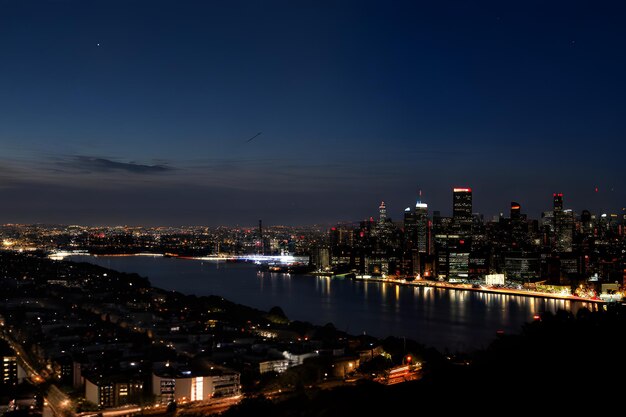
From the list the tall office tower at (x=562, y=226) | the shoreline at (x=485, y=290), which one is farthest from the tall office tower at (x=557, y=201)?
the shoreline at (x=485, y=290)

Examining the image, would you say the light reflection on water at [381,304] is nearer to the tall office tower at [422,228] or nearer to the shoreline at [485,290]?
the shoreline at [485,290]

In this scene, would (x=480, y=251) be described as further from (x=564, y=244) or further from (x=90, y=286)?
(x=90, y=286)

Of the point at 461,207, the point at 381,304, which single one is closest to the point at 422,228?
the point at 461,207

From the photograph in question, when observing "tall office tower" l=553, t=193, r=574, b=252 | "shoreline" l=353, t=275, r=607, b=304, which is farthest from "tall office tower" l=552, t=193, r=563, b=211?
"shoreline" l=353, t=275, r=607, b=304

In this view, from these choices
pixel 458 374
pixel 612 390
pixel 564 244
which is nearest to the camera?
pixel 612 390

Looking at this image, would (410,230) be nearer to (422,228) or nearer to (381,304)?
(422,228)

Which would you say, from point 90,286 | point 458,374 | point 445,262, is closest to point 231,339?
point 458,374
